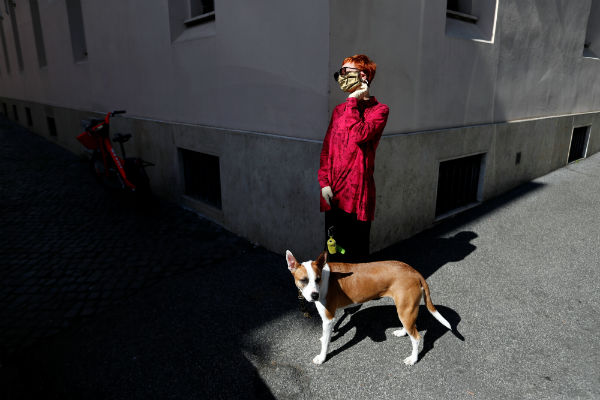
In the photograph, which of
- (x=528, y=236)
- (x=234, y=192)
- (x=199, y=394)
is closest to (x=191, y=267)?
(x=234, y=192)

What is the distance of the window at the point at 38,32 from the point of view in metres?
12.7

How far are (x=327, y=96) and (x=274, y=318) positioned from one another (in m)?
2.35

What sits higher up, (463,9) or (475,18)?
(463,9)

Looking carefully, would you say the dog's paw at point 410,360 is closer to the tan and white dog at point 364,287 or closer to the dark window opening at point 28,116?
the tan and white dog at point 364,287

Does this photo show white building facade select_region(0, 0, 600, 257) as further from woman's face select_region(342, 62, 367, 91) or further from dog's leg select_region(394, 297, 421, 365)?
dog's leg select_region(394, 297, 421, 365)

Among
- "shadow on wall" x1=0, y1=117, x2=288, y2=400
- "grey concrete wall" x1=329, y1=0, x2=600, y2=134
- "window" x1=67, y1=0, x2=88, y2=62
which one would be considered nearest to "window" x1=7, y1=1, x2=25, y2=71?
"window" x1=67, y1=0, x2=88, y2=62

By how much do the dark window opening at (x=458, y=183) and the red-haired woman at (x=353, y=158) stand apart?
2.59m

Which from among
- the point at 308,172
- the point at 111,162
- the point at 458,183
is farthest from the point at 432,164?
the point at 111,162

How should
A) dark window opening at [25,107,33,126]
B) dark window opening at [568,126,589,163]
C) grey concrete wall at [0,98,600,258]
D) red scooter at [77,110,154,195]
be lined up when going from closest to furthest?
grey concrete wall at [0,98,600,258]
red scooter at [77,110,154,195]
dark window opening at [568,126,589,163]
dark window opening at [25,107,33,126]

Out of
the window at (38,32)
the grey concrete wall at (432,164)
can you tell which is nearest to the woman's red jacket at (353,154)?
the grey concrete wall at (432,164)

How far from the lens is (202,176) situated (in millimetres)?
6613

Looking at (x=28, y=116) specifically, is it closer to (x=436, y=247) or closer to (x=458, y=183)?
(x=458, y=183)

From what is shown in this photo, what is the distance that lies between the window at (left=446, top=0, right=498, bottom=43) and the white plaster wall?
2.64m

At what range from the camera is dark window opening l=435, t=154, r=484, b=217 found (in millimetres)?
5766
